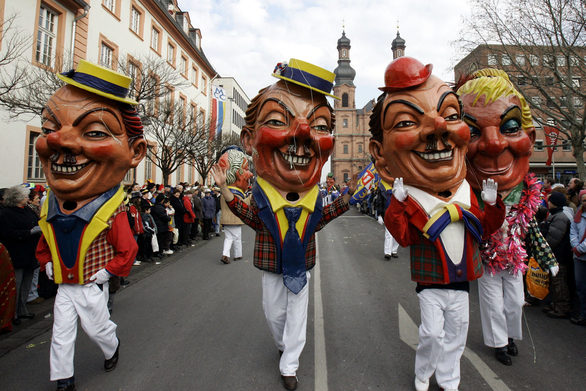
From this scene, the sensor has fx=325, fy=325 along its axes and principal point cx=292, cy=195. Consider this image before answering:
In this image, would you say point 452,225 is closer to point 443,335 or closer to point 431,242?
point 431,242

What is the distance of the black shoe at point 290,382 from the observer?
109 inches

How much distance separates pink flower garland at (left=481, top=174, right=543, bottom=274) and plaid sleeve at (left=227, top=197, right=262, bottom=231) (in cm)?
228

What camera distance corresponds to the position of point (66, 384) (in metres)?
2.71

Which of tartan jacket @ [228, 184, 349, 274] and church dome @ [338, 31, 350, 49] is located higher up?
church dome @ [338, 31, 350, 49]

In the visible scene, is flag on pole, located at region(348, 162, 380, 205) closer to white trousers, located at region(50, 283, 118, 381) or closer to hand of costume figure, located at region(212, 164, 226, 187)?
hand of costume figure, located at region(212, 164, 226, 187)

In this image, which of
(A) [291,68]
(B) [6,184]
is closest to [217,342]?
(A) [291,68]

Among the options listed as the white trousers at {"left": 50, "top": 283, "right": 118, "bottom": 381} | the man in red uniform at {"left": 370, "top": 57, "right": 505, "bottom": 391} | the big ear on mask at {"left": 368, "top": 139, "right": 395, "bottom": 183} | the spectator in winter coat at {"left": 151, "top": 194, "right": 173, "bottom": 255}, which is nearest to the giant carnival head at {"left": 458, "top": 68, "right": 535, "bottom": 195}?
the man in red uniform at {"left": 370, "top": 57, "right": 505, "bottom": 391}

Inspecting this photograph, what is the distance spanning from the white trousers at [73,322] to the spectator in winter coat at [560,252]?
5.45 metres

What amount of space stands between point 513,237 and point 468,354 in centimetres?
129

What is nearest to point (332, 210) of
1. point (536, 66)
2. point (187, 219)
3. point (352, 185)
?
point (352, 185)

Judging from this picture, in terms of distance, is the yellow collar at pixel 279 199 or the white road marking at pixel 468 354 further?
the yellow collar at pixel 279 199

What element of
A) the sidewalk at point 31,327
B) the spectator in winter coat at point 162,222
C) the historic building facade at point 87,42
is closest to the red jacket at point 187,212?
the spectator in winter coat at point 162,222

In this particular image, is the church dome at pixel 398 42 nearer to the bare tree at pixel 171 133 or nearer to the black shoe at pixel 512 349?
the bare tree at pixel 171 133

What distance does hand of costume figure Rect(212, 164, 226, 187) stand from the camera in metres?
3.00
